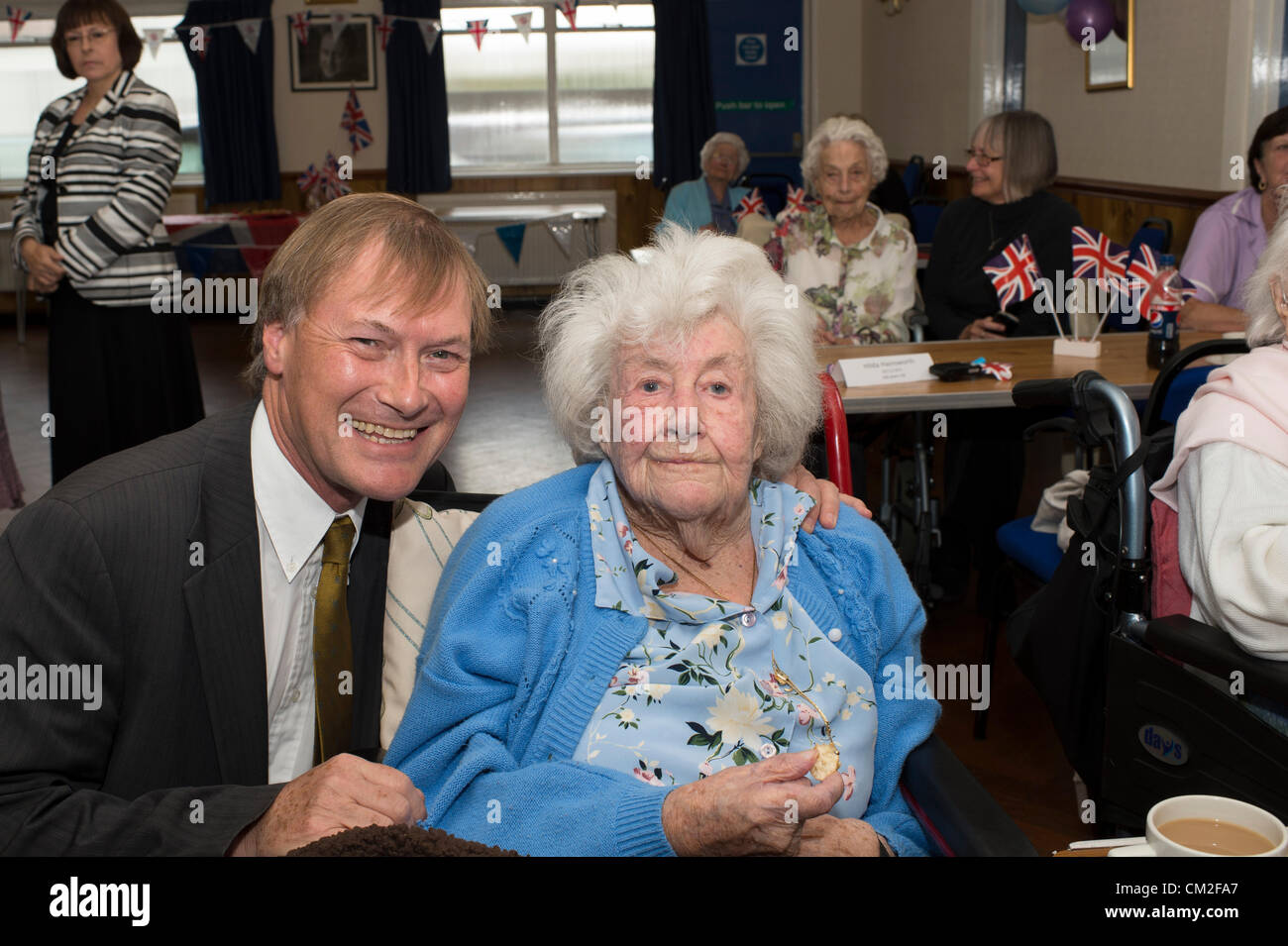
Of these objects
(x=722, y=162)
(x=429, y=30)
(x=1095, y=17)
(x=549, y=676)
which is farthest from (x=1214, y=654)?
(x=429, y=30)

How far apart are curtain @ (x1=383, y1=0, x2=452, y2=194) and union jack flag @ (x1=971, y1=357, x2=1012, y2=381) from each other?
8.15m

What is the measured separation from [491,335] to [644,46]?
10158mm

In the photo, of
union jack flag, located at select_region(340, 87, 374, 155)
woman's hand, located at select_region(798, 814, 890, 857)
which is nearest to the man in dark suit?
woman's hand, located at select_region(798, 814, 890, 857)

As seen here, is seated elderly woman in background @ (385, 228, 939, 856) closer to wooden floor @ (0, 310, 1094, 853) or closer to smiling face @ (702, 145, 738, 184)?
wooden floor @ (0, 310, 1094, 853)

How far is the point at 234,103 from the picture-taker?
1041 centimetres

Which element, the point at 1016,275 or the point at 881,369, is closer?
the point at 881,369

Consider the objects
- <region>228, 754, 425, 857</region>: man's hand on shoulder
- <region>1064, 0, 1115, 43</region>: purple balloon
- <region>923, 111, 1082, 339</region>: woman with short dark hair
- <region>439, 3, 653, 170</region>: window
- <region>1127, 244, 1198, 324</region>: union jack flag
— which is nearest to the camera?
<region>228, 754, 425, 857</region>: man's hand on shoulder

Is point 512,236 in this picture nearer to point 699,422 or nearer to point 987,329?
point 987,329

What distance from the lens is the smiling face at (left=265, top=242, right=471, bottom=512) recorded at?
136 cm

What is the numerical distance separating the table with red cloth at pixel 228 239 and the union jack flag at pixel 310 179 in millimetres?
595

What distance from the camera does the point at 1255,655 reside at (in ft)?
5.23

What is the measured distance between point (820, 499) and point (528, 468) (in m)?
3.89

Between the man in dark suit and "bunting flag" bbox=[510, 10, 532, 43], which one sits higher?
"bunting flag" bbox=[510, 10, 532, 43]
